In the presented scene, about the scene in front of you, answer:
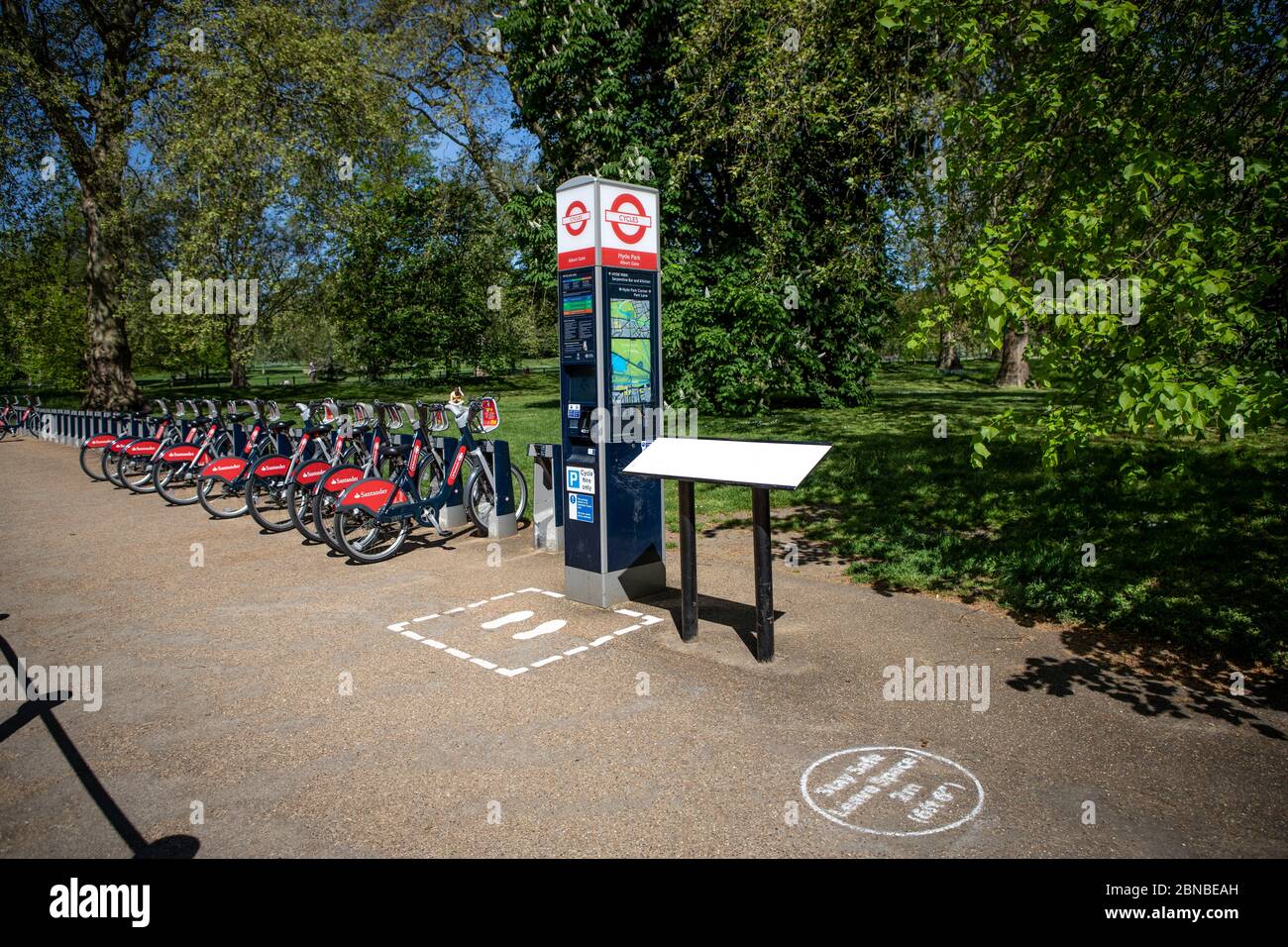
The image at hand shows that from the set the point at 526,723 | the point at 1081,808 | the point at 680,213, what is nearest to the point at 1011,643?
the point at 1081,808

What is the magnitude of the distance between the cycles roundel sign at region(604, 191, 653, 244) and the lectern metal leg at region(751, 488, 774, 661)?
2469 millimetres

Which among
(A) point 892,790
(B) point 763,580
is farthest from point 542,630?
(A) point 892,790

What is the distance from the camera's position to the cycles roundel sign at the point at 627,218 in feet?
20.7

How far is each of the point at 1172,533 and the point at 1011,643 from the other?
3.62 m

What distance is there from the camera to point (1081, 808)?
354 cm

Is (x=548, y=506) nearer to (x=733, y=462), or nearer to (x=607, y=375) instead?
(x=607, y=375)

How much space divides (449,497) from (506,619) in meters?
3.13

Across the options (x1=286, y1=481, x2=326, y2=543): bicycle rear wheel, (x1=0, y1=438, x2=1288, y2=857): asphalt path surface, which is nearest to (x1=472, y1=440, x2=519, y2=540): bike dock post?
(x1=286, y1=481, x2=326, y2=543): bicycle rear wheel

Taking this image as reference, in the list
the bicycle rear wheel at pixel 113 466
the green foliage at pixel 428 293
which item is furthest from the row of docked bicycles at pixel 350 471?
the green foliage at pixel 428 293

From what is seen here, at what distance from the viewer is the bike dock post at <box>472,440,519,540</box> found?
914 centimetres

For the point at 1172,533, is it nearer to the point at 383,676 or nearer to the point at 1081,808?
the point at 1081,808

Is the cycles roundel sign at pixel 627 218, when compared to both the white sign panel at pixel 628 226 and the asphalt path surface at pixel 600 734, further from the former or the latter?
the asphalt path surface at pixel 600 734

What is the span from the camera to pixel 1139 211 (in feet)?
14.4

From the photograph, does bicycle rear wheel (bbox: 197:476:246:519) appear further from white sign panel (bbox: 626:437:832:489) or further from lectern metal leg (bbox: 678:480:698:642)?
lectern metal leg (bbox: 678:480:698:642)
